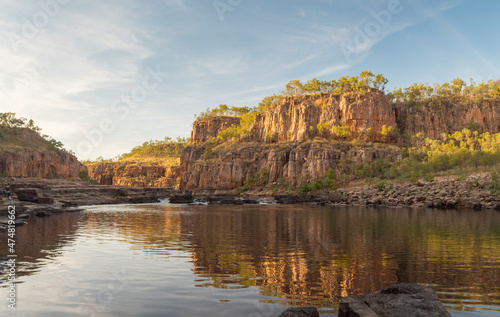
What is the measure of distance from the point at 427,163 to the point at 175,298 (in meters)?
94.0

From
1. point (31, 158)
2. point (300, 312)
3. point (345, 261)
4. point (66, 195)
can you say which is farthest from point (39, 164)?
point (300, 312)

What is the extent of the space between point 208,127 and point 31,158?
94.4 m

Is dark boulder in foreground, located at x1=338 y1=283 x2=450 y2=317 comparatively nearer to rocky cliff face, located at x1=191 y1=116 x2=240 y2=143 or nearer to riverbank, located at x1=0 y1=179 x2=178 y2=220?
riverbank, located at x1=0 y1=179 x2=178 y2=220

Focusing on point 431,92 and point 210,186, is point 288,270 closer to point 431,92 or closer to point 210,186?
point 210,186

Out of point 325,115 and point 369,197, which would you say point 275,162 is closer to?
point 325,115

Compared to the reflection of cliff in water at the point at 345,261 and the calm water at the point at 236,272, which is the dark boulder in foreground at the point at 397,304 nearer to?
the calm water at the point at 236,272

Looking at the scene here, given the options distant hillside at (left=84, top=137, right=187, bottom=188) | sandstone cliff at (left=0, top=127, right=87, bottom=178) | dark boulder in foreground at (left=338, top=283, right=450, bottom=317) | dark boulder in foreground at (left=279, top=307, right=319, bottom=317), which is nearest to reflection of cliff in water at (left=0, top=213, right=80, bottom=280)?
dark boulder in foreground at (left=279, top=307, right=319, bottom=317)

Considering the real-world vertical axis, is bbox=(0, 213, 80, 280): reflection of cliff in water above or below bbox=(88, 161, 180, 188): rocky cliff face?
below

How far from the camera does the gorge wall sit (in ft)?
382

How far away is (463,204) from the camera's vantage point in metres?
47.1

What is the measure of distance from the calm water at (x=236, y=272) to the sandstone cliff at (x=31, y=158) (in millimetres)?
89717

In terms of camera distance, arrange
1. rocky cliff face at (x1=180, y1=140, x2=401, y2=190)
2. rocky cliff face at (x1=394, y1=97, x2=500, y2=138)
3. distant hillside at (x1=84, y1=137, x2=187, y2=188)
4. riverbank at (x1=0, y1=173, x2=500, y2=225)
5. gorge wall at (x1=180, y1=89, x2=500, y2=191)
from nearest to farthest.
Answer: riverbank at (x1=0, y1=173, x2=500, y2=225)
rocky cliff face at (x1=180, y1=140, x2=401, y2=190)
gorge wall at (x1=180, y1=89, x2=500, y2=191)
rocky cliff face at (x1=394, y1=97, x2=500, y2=138)
distant hillside at (x1=84, y1=137, x2=187, y2=188)

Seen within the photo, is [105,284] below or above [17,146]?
below

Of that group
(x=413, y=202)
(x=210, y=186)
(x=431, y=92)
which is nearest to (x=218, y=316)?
(x=413, y=202)
